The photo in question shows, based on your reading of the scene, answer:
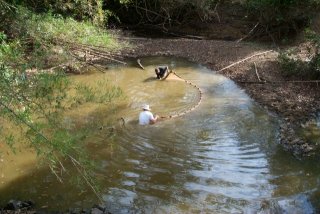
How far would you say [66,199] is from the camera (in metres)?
7.23

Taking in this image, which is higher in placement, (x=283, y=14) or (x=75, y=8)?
(x=283, y=14)

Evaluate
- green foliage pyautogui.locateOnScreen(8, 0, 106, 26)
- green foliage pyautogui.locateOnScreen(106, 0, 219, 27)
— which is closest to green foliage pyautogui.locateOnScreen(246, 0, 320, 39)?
green foliage pyautogui.locateOnScreen(106, 0, 219, 27)

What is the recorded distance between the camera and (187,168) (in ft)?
27.2

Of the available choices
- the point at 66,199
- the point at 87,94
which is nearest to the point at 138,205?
the point at 66,199

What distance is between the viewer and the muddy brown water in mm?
7180

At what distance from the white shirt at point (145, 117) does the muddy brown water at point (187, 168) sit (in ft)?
0.64

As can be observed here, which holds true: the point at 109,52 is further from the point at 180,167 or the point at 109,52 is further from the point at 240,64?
the point at 180,167

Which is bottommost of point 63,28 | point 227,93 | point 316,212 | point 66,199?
point 66,199

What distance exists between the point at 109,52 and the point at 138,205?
949 centimetres

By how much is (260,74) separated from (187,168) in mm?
6442

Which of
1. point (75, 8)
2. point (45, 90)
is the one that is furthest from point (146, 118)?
point (75, 8)

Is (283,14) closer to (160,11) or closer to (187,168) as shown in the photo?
(160,11)

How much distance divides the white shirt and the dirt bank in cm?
303

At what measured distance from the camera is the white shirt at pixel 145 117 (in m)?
10.1
